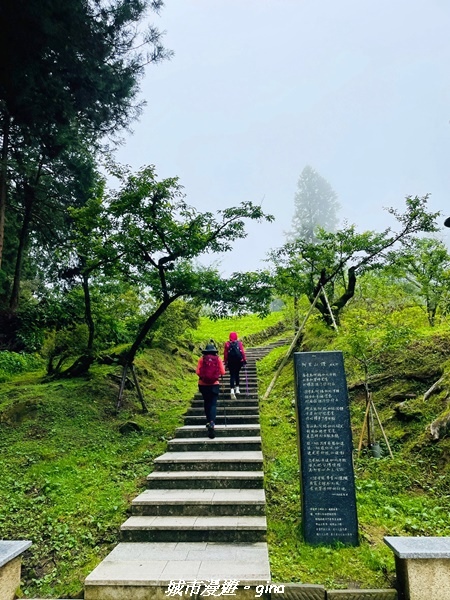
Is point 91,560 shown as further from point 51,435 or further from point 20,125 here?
point 20,125

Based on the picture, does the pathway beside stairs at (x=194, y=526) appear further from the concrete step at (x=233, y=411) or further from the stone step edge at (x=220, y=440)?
the concrete step at (x=233, y=411)

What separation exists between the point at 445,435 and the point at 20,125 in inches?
497

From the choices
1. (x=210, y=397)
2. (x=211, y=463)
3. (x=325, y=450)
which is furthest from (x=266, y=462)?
(x=325, y=450)

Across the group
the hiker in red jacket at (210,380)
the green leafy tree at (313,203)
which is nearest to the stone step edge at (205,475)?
the hiker in red jacket at (210,380)

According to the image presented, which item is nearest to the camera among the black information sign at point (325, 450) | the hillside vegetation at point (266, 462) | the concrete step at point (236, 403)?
the hillside vegetation at point (266, 462)

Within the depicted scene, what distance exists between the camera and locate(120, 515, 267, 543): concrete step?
4.81 meters

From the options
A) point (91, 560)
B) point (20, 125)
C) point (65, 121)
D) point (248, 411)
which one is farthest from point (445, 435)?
point (20, 125)

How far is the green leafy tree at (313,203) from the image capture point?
59438mm

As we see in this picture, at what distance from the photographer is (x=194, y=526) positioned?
4.89 m

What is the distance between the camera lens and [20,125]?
11031 mm

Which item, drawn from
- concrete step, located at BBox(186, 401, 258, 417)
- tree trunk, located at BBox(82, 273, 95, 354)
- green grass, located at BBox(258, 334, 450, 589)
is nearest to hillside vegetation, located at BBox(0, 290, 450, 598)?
green grass, located at BBox(258, 334, 450, 589)

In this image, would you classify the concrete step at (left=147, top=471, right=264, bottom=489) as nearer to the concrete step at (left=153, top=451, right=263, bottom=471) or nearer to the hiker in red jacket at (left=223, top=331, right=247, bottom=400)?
the concrete step at (left=153, top=451, right=263, bottom=471)

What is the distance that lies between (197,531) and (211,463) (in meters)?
1.61

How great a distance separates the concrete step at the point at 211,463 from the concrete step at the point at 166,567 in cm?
168
